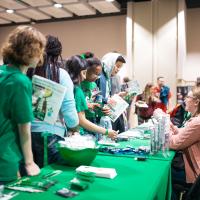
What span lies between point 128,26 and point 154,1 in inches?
33.6

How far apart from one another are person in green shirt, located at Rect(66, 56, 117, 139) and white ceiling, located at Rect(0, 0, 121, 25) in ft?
18.0

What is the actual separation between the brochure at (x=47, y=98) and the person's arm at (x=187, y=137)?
931mm

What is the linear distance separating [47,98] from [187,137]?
100 cm

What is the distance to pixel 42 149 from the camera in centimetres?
165

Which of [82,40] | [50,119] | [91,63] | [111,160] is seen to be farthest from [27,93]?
[82,40]

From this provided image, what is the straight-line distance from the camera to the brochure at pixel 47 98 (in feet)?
4.80

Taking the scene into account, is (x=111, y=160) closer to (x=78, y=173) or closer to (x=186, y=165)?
(x=78, y=173)

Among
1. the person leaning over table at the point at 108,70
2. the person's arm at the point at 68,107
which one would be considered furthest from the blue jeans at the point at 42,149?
the person leaning over table at the point at 108,70

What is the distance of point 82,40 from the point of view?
9.41 metres

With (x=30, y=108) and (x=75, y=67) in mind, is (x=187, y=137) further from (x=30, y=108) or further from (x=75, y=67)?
(x=30, y=108)

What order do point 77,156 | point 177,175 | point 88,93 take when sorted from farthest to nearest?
point 88,93 → point 177,175 → point 77,156

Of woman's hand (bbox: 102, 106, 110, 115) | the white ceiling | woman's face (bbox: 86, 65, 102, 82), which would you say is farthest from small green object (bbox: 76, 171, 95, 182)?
the white ceiling

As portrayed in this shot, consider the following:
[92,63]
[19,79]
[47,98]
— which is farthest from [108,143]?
[19,79]

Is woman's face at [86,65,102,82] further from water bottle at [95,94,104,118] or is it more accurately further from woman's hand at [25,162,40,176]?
woman's hand at [25,162,40,176]
